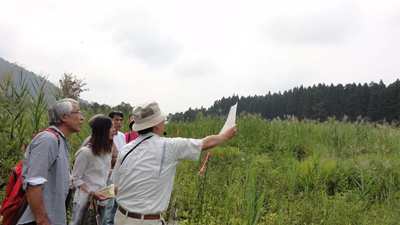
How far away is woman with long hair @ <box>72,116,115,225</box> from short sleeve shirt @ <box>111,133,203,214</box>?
43.8 inches

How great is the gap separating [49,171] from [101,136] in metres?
1.04

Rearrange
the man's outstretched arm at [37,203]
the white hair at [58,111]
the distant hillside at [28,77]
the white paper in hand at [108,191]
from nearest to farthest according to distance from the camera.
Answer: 1. the man's outstretched arm at [37,203]
2. the white hair at [58,111]
3. the white paper in hand at [108,191]
4. the distant hillside at [28,77]

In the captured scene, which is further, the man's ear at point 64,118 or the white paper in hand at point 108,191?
the white paper in hand at point 108,191

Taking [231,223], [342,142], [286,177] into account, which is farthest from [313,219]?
[342,142]

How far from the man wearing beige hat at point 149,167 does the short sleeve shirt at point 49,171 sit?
1.46ft

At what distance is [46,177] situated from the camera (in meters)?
1.99

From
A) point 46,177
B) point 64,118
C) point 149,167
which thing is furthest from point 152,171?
point 64,118

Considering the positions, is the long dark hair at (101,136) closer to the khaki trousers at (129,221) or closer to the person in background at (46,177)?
the person in background at (46,177)

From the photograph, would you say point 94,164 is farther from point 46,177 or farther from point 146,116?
point 146,116

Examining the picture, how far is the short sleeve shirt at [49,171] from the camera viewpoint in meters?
1.93

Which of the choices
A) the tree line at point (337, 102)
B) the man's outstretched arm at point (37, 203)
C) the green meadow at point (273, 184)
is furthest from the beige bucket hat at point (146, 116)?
the tree line at point (337, 102)

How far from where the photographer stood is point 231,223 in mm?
3379

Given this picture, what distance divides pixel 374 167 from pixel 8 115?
616 centimetres

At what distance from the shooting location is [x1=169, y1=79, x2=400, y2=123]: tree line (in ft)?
147
